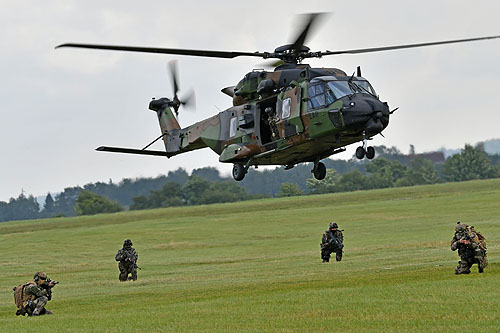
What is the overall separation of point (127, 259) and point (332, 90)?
11.9 meters

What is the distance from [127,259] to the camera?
36.3m

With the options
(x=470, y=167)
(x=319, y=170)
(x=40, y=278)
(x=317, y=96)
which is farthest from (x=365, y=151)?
(x=470, y=167)

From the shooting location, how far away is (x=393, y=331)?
18547 millimetres

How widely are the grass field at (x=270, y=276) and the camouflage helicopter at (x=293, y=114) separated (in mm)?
4608

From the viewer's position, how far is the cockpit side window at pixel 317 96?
99.8 feet

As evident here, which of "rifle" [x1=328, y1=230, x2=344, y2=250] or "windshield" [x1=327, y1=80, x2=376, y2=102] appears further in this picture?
"rifle" [x1=328, y1=230, x2=344, y2=250]

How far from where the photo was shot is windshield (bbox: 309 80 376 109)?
1184 inches

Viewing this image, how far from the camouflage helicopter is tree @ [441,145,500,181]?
413 feet

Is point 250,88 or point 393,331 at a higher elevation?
point 250,88

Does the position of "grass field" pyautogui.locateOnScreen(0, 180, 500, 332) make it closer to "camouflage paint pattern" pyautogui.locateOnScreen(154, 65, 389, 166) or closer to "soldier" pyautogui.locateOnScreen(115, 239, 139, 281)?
"soldier" pyautogui.locateOnScreen(115, 239, 139, 281)

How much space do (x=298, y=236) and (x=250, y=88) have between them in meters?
37.1

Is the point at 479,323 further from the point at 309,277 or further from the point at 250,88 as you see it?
the point at 250,88

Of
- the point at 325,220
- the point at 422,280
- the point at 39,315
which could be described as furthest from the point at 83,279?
the point at 325,220

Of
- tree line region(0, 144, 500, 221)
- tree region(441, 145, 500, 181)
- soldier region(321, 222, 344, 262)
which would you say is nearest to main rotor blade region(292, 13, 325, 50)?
soldier region(321, 222, 344, 262)
